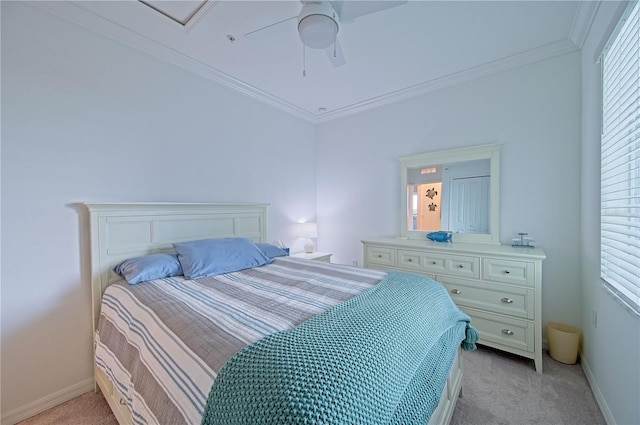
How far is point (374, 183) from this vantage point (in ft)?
11.4

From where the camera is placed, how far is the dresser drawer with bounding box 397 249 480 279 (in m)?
2.31

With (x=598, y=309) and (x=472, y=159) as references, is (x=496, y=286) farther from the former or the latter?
(x=472, y=159)

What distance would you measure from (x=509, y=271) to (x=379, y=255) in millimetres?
1208

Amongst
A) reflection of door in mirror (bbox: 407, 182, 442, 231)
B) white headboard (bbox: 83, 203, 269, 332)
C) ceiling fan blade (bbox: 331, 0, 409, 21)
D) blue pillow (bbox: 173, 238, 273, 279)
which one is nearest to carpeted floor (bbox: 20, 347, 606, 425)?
white headboard (bbox: 83, 203, 269, 332)

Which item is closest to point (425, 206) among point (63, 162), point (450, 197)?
point (450, 197)

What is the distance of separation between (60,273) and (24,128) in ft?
3.26

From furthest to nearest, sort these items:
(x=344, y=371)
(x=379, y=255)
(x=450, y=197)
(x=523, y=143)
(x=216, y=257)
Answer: (x=379, y=255), (x=450, y=197), (x=523, y=143), (x=216, y=257), (x=344, y=371)

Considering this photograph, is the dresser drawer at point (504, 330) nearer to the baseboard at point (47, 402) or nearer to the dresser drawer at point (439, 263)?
the dresser drawer at point (439, 263)

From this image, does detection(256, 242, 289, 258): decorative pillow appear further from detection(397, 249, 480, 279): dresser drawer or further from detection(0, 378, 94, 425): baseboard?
detection(0, 378, 94, 425): baseboard

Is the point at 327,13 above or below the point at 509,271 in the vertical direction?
above

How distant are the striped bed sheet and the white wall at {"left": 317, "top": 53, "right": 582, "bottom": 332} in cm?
168

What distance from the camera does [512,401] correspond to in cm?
170

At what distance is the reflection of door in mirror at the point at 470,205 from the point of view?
2.64m

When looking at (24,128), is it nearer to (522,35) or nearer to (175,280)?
(175,280)
